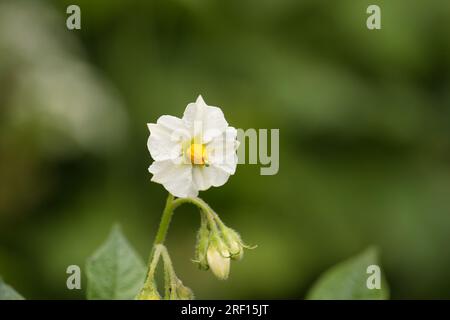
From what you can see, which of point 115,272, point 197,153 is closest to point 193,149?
point 197,153

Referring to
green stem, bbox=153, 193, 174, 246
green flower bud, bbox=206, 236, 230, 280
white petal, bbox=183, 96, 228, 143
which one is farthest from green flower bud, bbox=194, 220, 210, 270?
white petal, bbox=183, 96, 228, 143

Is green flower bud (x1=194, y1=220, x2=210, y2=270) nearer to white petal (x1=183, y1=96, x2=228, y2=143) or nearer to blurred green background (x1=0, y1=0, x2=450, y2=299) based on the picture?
white petal (x1=183, y1=96, x2=228, y2=143)

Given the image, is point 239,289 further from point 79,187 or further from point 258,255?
point 79,187

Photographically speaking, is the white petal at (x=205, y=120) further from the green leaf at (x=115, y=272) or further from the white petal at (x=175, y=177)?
the green leaf at (x=115, y=272)

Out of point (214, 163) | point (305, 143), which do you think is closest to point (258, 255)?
point (305, 143)

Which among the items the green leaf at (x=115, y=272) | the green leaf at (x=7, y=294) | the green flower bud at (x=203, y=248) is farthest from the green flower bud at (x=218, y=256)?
the green leaf at (x=7, y=294)

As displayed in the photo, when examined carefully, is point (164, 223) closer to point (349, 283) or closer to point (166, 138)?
point (166, 138)
